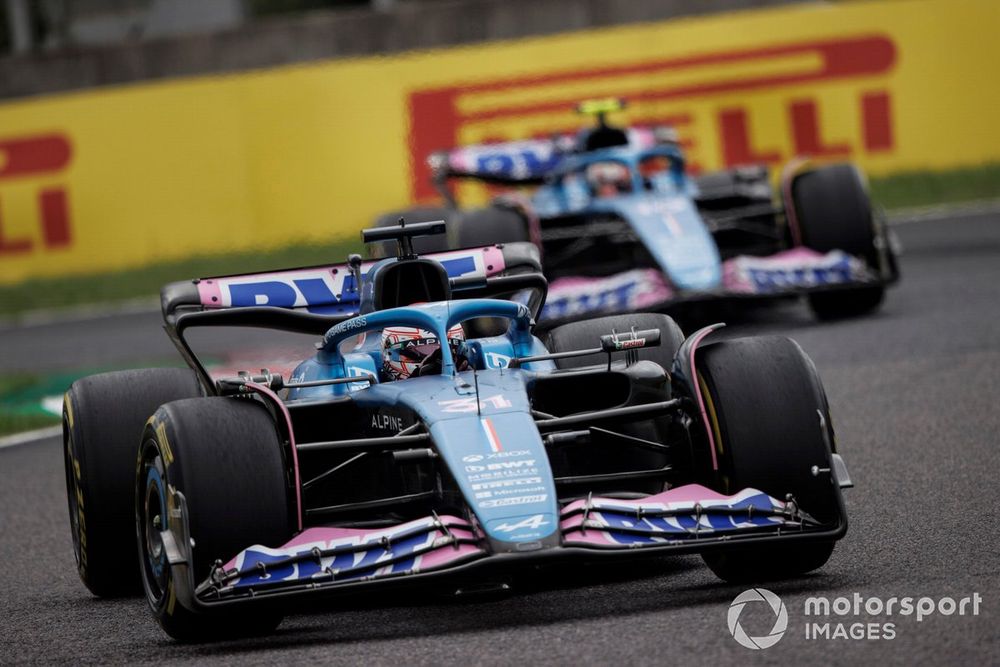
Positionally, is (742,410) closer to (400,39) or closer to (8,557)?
(8,557)

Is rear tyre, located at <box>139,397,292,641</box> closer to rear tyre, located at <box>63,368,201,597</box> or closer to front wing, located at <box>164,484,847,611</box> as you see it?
front wing, located at <box>164,484,847,611</box>

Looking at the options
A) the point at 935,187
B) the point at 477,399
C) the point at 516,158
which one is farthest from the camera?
the point at 935,187

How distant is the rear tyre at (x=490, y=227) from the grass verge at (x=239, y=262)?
17.1ft

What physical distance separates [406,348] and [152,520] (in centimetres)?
128

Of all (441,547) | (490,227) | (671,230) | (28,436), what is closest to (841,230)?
(671,230)

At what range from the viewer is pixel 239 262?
19.4 meters

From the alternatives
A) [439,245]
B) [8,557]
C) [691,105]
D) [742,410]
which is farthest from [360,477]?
[691,105]

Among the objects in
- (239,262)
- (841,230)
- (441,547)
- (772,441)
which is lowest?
(239,262)

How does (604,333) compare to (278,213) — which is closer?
(604,333)

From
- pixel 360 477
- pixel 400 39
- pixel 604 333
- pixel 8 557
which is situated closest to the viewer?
pixel 360 477

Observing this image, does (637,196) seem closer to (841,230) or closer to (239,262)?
(841,230)

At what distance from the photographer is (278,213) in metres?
19.5

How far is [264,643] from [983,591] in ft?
6.85

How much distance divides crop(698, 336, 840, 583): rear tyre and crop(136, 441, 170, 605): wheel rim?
1.70m
